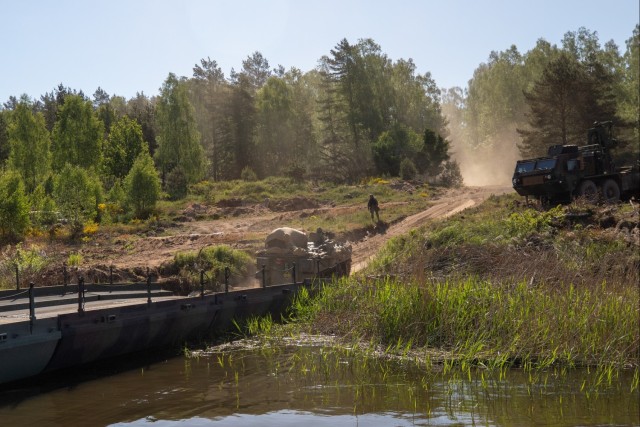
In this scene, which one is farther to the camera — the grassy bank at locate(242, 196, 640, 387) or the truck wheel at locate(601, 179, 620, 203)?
the truck wheel at locate(601, 179, 620, 203)

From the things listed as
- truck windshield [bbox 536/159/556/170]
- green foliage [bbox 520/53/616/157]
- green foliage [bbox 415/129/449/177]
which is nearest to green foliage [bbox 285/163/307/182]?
green foliage [bbox 415/129/449/177]

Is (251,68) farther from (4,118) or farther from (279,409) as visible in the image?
(279,409)

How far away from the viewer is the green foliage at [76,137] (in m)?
57.8

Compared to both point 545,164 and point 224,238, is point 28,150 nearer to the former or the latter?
point 224,238

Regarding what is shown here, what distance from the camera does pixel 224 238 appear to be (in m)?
34.9

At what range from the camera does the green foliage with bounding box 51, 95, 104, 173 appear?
190 feet

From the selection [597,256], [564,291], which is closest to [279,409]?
[564,291]

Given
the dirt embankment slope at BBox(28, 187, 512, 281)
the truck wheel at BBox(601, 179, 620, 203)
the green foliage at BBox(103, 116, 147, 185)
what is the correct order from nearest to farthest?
the dirt embankment slope at BBox(28, 187, 512, 281) < the truck wheel at BBox(601, 179, 620, 203) < the green foliage at BBox(103, 116, 147, 185)

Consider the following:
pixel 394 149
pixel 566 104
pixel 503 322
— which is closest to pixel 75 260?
pixel 503 322

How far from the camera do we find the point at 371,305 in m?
15.6

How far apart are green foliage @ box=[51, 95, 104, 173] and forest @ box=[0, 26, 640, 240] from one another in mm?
92

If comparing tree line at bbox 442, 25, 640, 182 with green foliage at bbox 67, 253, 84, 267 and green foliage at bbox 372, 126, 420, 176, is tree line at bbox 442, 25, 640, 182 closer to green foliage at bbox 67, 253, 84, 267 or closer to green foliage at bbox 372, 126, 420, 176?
green foliage at bbox 372, 126, 420, 176

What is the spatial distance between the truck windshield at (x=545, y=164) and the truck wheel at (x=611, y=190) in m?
2.22

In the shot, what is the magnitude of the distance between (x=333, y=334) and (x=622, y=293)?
5.79 meters
